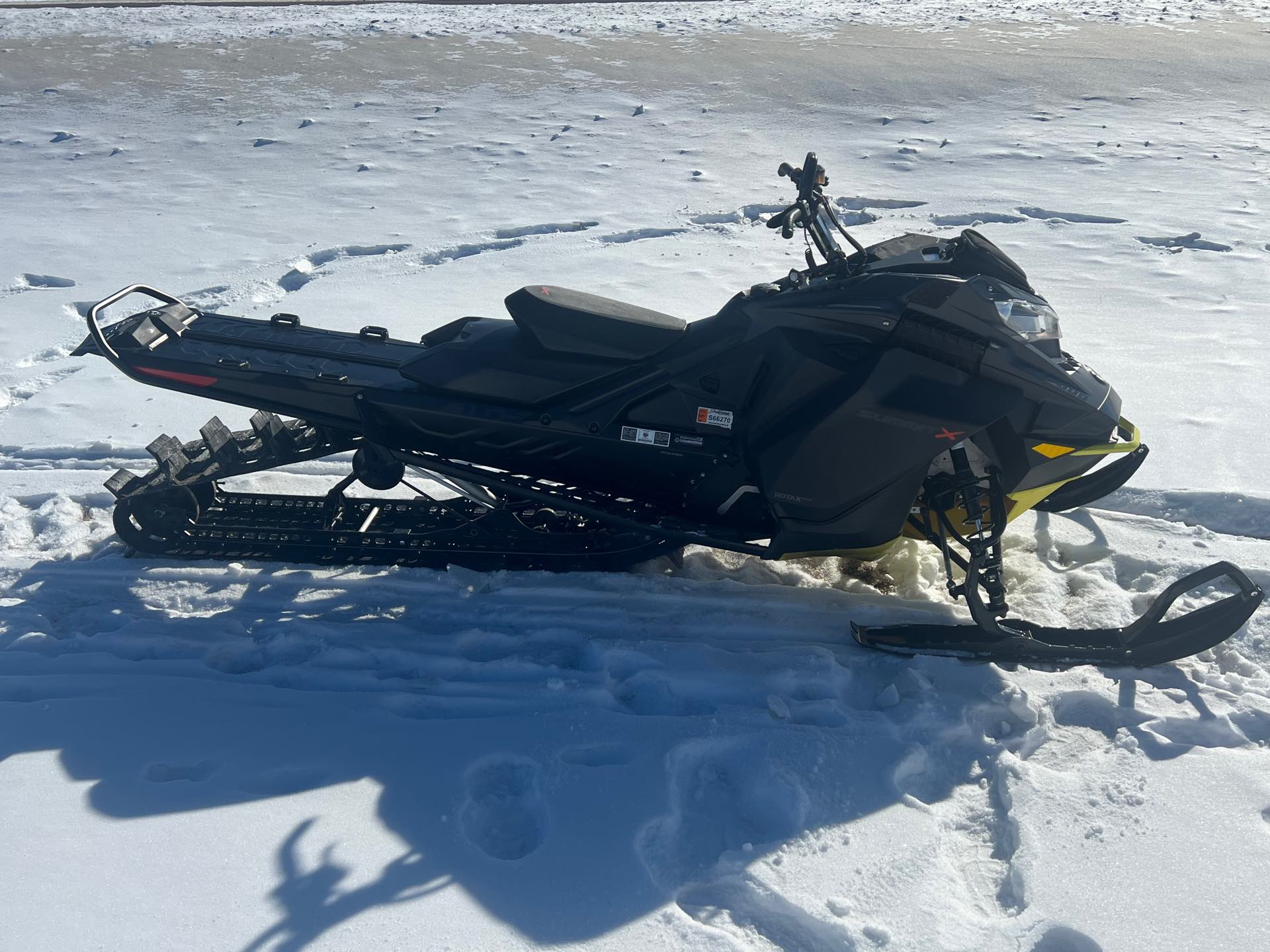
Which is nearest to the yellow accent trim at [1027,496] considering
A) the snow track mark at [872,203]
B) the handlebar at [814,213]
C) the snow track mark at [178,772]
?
the handlebar at [814,213]

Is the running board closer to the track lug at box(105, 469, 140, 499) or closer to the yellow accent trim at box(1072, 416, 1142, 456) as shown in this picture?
the yellow accent trim at box(1072, 416, 1142, 456)

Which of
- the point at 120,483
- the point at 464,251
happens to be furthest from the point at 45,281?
the point at 120,483

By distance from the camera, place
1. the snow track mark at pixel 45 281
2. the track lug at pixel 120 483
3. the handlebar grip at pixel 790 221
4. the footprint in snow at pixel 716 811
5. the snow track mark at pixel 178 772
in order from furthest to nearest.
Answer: the snow track mark at pixel 45 281, the track lug at pixel 120 483, the handlebar grip at pixel 790 221, the snow track mark at pixel 178 772, the footprint in snow at pixel 716 811

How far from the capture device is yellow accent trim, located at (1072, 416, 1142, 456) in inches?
134

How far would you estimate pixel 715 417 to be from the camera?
11.7 feet

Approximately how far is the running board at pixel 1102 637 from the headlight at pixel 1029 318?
0.95 meters

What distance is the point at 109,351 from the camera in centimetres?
389

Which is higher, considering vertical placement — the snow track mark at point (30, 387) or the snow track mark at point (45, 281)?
the snow track mark at point (45, 281)

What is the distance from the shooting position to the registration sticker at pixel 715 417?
357cm

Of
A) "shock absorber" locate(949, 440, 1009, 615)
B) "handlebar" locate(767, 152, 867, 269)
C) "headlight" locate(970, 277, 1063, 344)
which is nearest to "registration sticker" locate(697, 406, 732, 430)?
"handlebar" locate(767, 152, 867, 269)

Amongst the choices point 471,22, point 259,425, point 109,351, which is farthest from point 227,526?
point 471,22

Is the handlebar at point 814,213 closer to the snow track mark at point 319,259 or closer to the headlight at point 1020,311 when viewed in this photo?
the headlight at point 1020,311

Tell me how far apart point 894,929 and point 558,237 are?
603 centimetres

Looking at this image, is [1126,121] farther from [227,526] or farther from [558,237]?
[227,526]
